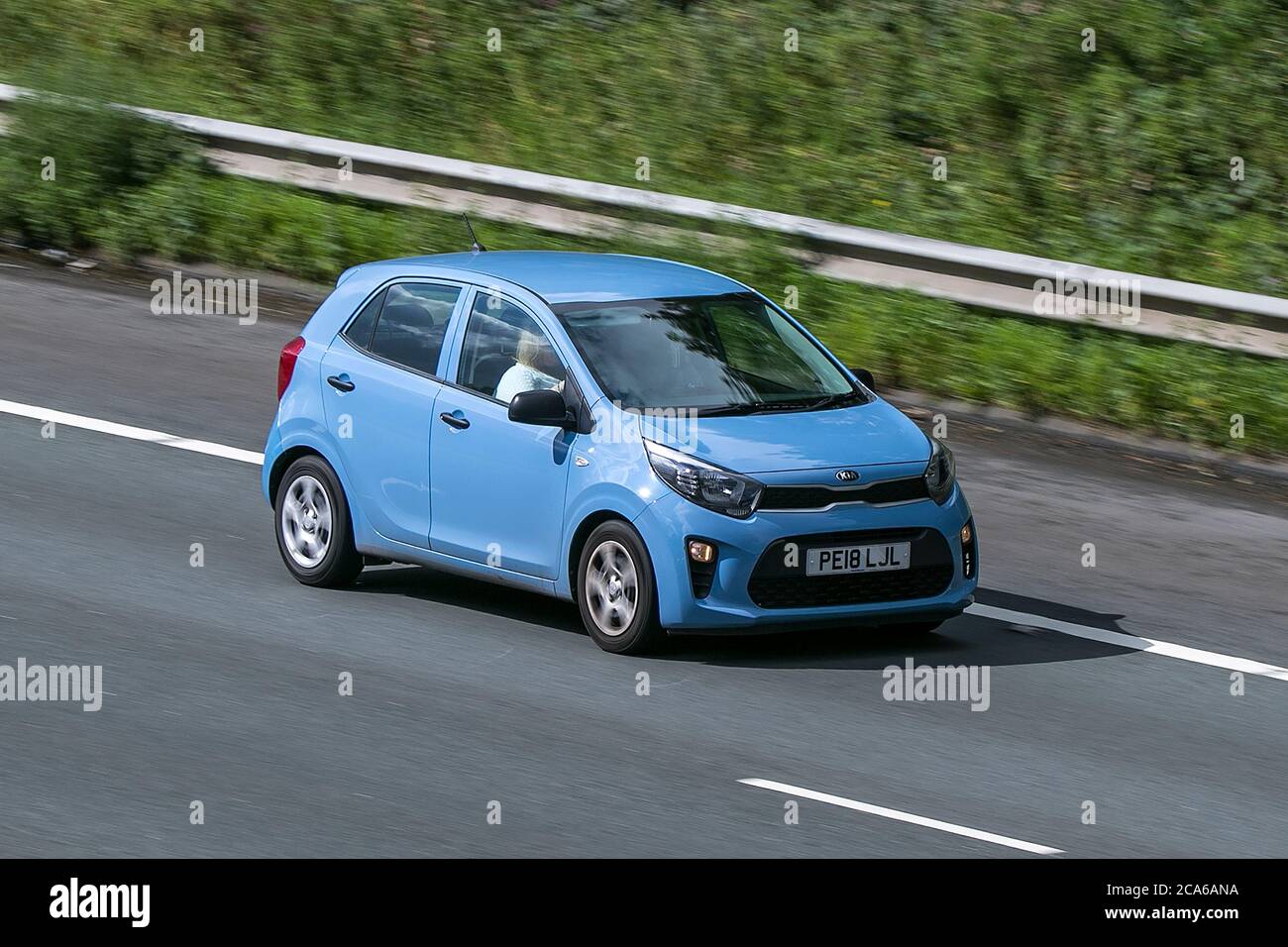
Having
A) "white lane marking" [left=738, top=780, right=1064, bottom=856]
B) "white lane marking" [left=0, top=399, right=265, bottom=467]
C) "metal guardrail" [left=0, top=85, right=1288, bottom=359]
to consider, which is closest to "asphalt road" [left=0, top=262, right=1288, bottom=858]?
"white lane marking" [left=738, top=780, right=1064, bottom=856]

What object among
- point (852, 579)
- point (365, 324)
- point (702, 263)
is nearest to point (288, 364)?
point (365, 324)

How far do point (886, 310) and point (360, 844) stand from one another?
8.94 meters

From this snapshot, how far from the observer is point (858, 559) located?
31.1ft

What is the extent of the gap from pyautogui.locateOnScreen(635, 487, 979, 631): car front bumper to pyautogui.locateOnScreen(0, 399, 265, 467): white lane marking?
449 centimetres

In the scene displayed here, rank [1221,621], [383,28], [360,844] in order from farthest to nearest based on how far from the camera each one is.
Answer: [383,28] → [1221,621] → [360,844]

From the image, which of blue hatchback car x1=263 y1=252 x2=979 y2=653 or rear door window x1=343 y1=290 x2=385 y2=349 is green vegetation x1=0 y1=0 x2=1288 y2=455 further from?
rear door window x1=343 y1=290 x2=385 y2=349

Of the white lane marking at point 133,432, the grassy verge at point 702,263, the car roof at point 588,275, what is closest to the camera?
the car roof at point 588,275

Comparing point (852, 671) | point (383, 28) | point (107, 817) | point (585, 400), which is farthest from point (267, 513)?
point (383, 28)

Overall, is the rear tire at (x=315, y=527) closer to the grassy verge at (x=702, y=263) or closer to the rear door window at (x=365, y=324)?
the rear door window at (x=365, y=324)

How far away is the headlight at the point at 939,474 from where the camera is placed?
32.0 ft

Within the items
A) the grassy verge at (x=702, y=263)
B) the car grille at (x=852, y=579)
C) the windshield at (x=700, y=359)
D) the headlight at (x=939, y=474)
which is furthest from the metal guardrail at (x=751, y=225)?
the car grille at (x=852, y=579)

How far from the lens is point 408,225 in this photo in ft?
57.1

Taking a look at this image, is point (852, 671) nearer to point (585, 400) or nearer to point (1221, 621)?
point (585, 400)

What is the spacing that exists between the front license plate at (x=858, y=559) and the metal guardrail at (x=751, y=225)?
5541 mm
